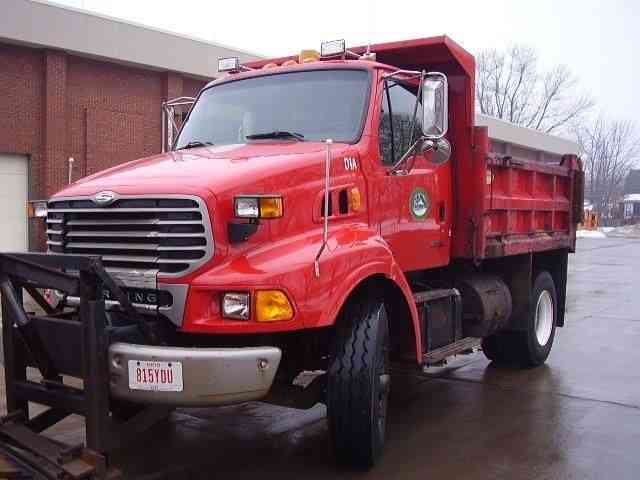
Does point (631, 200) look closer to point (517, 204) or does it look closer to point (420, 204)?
point (517, 204)

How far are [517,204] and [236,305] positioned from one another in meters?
4.04

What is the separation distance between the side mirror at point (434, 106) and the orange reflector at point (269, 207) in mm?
1482

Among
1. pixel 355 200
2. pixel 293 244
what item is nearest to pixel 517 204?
pixel 355 200

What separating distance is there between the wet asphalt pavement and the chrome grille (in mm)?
1482

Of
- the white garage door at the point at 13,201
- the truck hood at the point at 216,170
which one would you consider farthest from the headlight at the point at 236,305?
the white garage door at the point at 13,201

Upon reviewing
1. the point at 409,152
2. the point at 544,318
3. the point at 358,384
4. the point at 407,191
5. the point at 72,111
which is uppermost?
the point at 72,111

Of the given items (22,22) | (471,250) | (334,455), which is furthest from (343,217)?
(22,22)

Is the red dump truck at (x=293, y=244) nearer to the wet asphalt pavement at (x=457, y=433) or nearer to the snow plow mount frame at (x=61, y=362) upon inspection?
the snow plow mount frame at (x=61, y=362)

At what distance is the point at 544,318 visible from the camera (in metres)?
8.03

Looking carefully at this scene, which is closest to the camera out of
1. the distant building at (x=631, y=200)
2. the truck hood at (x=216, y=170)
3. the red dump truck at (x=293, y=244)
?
the red dump truck at (x=293, y=244)

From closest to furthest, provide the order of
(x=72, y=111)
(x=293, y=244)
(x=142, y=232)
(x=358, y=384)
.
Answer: (x=142, y=232) < (x=293, y=244) < (x=358, y=384) < (x=72, y=111)

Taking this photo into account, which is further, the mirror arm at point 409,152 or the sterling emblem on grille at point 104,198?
the mirror arm at point 409,152

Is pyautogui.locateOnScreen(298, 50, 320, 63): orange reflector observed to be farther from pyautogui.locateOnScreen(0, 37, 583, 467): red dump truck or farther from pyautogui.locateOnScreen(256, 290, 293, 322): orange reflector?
pyautogui.locateOnScreen(256, 290, 293, 322): orange reflector

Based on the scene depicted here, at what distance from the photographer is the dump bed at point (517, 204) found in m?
6.27
